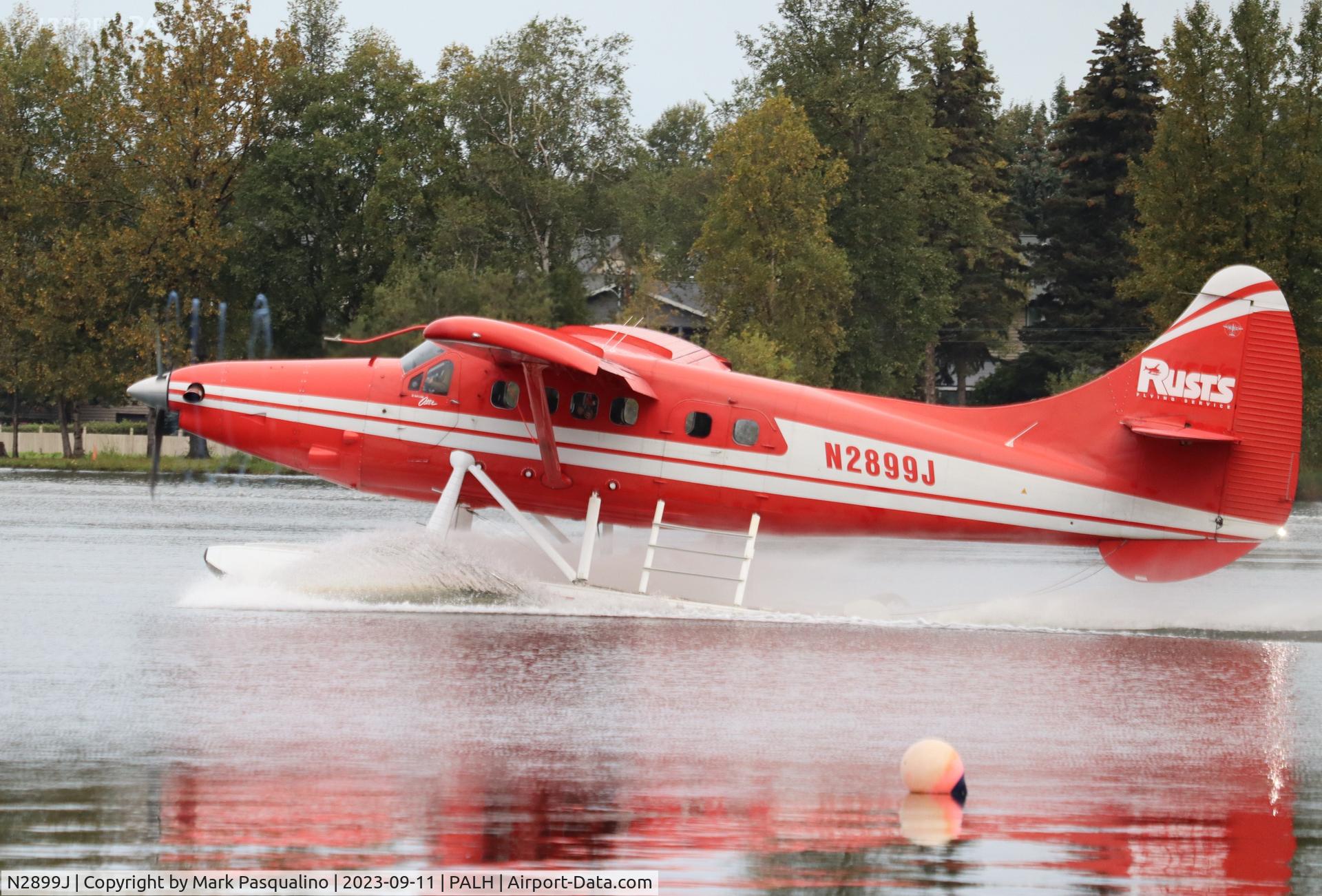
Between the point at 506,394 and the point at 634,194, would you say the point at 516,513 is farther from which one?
the point at 634,194

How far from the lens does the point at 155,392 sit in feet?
52.9

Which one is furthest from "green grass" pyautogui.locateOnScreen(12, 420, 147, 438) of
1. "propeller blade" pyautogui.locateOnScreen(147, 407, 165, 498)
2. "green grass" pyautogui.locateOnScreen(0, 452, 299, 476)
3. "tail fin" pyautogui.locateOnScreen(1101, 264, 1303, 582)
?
"tail fin" pyautogui.locateOnScreen(1101, 264, 1303, 582)

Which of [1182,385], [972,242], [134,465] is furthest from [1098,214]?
[1182,385]

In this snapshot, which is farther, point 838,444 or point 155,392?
point 155,392

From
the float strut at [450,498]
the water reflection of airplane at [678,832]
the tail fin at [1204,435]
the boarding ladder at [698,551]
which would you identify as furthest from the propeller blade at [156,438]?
the water reflection of airplane at [678,832]

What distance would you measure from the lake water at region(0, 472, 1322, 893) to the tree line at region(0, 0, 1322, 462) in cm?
2914

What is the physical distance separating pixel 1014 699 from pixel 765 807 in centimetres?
382

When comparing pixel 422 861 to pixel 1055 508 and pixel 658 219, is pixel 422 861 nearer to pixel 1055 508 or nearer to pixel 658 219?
pixel 1055 508

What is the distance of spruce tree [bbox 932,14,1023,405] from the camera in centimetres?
6594

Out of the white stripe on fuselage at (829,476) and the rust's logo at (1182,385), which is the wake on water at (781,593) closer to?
the white stripe on fuselage at (829,476)

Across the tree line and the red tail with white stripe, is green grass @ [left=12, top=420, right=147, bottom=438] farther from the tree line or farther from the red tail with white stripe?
the red tail with white stripe

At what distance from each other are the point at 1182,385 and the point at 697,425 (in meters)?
4.61

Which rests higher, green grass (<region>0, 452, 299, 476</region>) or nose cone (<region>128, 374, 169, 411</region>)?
nose cone (<region>128, 374, 169, 411</region>)

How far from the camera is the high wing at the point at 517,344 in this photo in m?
13.9
